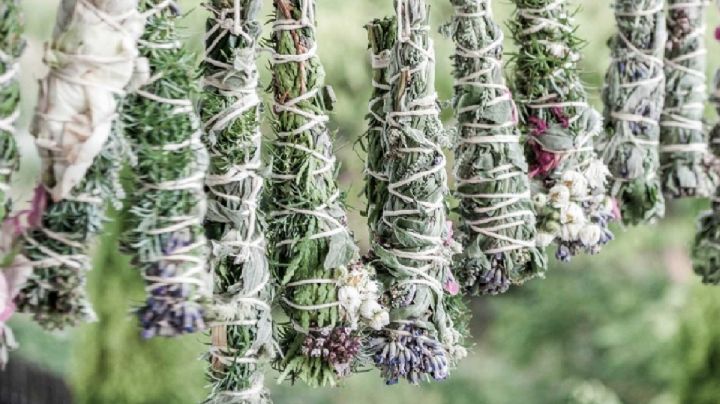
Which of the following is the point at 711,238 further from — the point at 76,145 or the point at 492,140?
the point at 76,145

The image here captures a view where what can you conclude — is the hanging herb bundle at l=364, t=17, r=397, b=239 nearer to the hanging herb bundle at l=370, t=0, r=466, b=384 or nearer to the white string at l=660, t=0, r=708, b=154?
the hanging herb bundle at l=370, t=0, r=466, b=384

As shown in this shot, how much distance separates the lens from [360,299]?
1.01 m

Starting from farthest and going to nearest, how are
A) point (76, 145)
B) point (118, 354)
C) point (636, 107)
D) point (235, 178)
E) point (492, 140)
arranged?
point (118, 354) < point (636, 107) < point (492, 140) < point (235, 178) < point (76, 145)

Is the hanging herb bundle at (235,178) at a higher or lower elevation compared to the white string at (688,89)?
lower

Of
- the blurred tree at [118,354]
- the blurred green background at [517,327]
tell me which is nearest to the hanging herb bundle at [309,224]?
the blurred green background at [517,327]

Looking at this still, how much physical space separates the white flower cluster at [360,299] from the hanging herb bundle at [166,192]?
195mm

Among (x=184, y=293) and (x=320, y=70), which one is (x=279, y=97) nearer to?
(x=320, y=70)

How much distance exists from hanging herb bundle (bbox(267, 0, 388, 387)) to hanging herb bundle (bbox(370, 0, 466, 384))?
4 cm

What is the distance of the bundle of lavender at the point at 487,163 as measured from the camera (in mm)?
1089

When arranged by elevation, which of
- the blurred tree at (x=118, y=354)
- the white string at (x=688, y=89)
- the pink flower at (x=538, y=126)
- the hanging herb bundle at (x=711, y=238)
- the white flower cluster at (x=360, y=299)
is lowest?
the blurred tree at (x=118, y=354)

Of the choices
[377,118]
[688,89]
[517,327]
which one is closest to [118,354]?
[377,118]

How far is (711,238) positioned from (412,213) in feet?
1.53

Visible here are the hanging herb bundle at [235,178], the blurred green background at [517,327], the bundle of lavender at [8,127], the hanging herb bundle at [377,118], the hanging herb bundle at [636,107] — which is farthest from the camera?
the blurred green background at [517,327]

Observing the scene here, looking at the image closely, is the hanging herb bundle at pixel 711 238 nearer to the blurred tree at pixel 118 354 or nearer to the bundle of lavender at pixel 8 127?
the bundle of lavender at pixel 8 127
